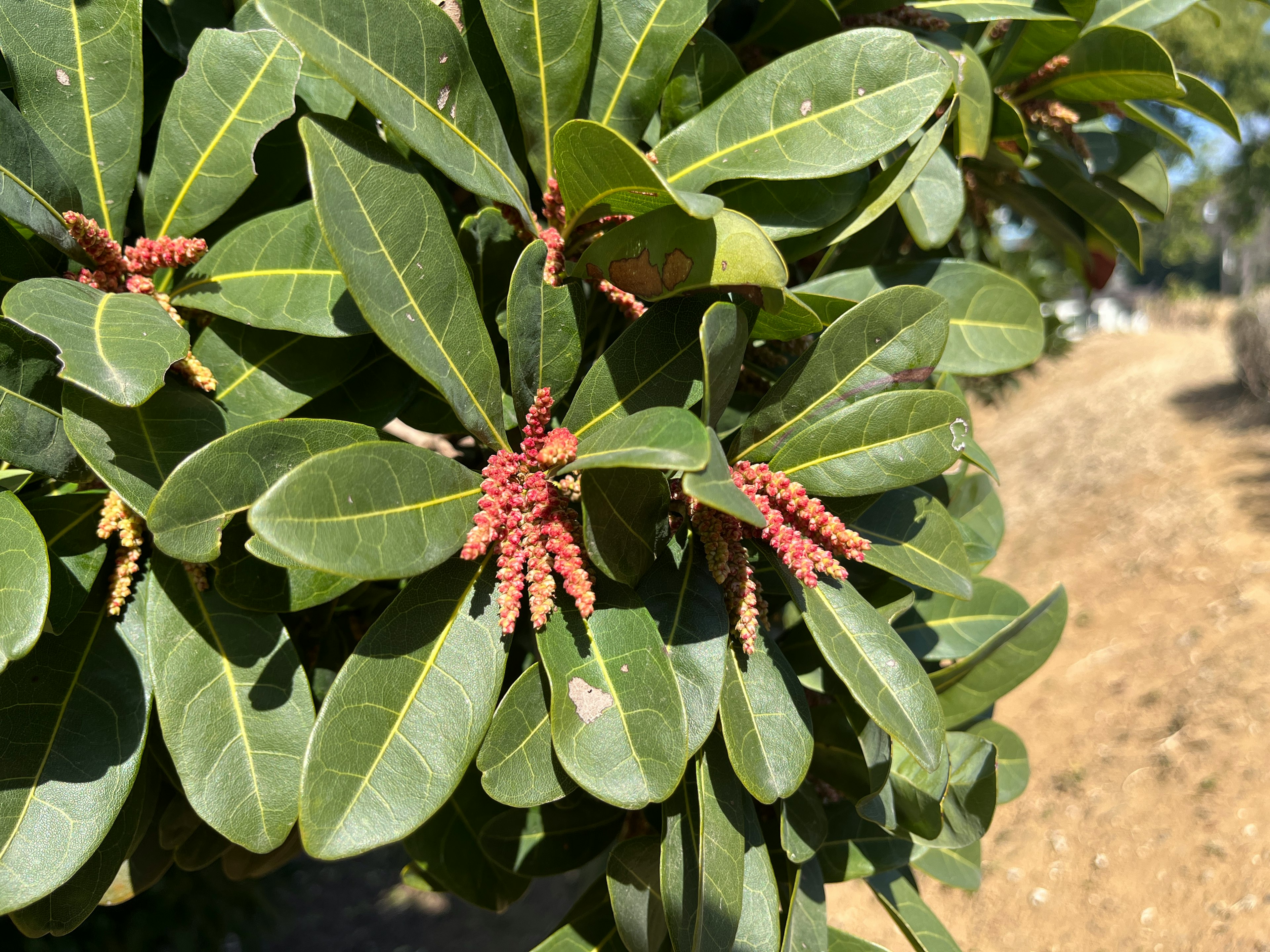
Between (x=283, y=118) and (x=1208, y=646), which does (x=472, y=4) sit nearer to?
(x=283, y=118)

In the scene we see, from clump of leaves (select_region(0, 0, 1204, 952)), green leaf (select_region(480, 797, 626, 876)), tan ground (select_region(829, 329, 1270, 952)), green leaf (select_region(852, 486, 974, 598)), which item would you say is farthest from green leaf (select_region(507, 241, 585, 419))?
tan ground (select_region(829, 329, 1270, 952))

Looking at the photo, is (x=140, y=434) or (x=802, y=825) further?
(x=802, y=825)

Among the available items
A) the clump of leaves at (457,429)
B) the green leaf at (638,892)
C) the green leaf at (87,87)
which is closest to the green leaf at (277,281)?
the clump of leaves at (457,429)

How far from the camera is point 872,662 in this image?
110cm

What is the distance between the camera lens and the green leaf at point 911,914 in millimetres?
1566

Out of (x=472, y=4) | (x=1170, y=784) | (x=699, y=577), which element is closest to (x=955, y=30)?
(x=472, y=4)

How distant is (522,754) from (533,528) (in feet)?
0.97

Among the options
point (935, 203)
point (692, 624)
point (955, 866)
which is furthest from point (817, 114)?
point (955, 866)

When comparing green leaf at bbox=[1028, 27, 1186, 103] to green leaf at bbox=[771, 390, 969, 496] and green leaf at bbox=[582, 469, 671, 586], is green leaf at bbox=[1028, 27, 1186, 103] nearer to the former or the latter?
green leaf at bbox=[771, 390, 969, 496]

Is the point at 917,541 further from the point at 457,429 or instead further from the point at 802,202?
the point at 457,429

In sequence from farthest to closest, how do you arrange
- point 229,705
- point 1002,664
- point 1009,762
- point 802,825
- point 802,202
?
1. point 1009,762
2. point 1002,664
3. point 802,825
4. point 802,202
5. point 229,705

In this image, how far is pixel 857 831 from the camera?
1515mm

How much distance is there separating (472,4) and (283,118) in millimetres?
294

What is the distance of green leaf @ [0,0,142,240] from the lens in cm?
104
